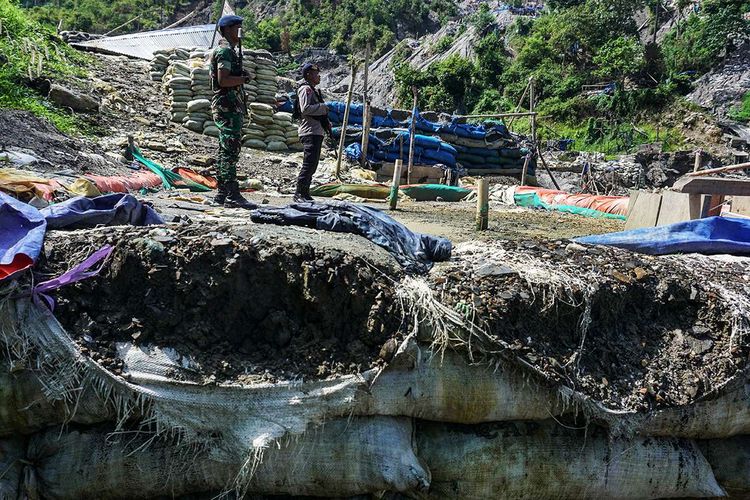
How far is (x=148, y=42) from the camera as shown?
1666 cm

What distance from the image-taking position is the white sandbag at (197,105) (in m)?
10.4

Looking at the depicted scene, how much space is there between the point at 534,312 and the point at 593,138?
24.7 meters

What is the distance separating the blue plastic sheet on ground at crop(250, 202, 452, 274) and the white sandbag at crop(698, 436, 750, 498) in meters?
1.46

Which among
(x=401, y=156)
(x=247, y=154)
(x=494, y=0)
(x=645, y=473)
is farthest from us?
(x=494, y=0)

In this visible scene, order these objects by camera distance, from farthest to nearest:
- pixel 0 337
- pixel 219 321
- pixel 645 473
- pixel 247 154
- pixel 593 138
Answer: pixel 593 138 → pixel 247 154 → pixel 645 473 → pixel 219 321 → pixel 0 337

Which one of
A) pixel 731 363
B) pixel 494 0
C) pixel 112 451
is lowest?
pixel 112 451

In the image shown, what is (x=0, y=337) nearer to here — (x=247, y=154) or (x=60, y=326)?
(x=60, y=326)

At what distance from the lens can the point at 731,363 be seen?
2496 millimetres

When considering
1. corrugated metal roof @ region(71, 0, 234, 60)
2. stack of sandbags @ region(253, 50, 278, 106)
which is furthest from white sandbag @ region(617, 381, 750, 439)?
corrugated metal roof @ region(71, 0, 234, 60)

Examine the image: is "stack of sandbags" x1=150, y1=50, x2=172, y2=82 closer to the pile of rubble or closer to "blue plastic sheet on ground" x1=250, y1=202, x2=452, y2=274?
"blue plastic sheet on ground" x1=250, y1=202, x2=452, y2=274

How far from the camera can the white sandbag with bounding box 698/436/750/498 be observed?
2.59 m

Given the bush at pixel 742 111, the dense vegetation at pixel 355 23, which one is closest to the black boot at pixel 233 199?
the bush at pixel 742 111

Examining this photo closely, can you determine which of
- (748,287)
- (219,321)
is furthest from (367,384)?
(748,287)

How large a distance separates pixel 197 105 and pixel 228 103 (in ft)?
22.1
